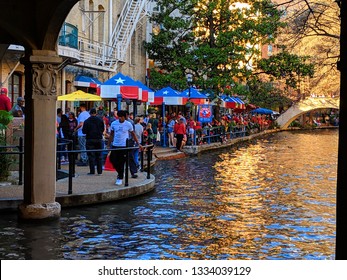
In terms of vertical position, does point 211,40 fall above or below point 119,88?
above

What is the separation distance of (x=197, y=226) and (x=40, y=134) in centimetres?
328

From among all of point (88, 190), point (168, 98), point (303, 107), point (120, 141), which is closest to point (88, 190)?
point (88, 190)

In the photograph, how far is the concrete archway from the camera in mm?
11984

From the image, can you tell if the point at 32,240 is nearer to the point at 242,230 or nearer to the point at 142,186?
the point at 242,230

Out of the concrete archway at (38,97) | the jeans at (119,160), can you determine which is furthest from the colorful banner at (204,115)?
the concrete archway at (38,97)

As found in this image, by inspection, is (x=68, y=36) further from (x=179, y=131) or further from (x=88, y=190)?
(x=88, y=190)

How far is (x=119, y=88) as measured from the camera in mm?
23781

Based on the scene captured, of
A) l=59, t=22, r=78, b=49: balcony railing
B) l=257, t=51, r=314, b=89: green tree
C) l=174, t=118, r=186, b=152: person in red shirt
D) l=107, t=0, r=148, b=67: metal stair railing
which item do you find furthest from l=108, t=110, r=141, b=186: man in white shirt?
l=257, t=51, r=314, b=89: green tree

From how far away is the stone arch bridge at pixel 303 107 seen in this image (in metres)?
78.6

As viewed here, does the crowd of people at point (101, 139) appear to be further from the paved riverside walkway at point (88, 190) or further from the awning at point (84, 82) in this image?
the awning at point (84, 82)

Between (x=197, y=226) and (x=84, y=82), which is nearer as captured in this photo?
(x=197, y=226)

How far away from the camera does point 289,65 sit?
44750 mm

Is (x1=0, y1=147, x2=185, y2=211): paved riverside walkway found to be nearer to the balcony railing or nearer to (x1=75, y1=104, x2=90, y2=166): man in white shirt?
(x1=75, y1=104, x2=90, y2=166): man in white shirt

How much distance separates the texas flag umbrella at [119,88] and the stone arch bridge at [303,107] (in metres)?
55.4
